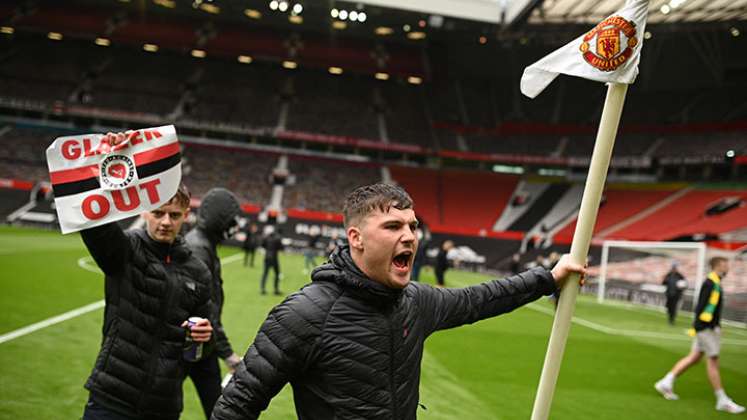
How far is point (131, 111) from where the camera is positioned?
153 ft

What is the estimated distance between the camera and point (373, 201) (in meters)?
2.44

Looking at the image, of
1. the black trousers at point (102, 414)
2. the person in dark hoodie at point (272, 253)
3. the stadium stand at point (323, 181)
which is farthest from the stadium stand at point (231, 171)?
the black trousers at point (102, 414)

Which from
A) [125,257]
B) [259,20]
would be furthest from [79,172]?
[259,20]

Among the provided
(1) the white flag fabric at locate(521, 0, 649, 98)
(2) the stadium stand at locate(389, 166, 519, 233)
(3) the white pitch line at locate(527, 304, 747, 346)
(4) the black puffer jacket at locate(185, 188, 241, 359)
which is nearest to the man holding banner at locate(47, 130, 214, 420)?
(4) the black puffer jacket at locate(185, 188, 241, 359)

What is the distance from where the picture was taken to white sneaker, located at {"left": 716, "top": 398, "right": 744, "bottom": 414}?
7859mm

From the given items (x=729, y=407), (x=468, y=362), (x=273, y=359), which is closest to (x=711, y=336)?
(x=729, y=407)

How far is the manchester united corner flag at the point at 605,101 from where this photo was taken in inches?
105

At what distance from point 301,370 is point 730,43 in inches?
1947

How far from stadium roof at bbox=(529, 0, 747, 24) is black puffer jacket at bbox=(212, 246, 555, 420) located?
2616cm

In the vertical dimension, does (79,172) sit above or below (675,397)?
above

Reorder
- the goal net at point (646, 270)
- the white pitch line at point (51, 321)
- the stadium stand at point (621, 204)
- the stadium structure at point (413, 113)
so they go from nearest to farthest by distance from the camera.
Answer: the white pitch line at point (51, 321) < the goal net at point (646, 270) < the stadium structure at point (413, 113) < the stadium stand at point (621, 204)

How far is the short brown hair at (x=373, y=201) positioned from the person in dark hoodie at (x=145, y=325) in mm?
1400

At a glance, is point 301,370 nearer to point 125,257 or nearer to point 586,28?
point 125,257

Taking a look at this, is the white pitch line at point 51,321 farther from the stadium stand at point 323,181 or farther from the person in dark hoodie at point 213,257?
the stadium stand at point 323,181
